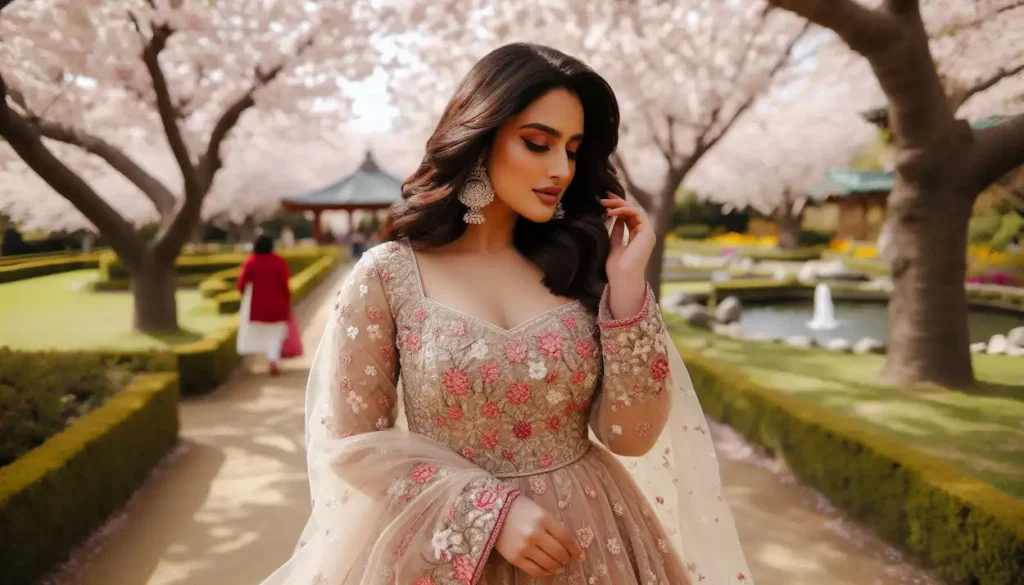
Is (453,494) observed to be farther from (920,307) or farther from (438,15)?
(438,15)

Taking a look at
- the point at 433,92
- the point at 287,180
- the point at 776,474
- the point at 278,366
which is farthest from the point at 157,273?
the point at 287,180

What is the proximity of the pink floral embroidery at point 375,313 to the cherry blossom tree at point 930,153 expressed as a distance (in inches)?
144

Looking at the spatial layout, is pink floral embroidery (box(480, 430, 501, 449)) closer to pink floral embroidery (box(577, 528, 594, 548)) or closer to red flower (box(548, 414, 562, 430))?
red flower (box(548, 414, 562, 430))

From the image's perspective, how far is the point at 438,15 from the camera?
7633mm

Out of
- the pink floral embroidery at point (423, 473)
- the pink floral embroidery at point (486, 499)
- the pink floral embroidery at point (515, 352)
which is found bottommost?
the pink floral embroidery at point (486, 499)

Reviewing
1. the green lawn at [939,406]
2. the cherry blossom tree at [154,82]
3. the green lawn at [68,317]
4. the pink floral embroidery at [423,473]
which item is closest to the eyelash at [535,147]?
the pink floral embroidery at [423,473]

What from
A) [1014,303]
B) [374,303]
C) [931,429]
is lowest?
[931,429]

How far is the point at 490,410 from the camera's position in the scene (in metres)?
1.45

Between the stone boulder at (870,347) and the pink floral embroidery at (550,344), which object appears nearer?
the pink floral embroidery at (550,344)

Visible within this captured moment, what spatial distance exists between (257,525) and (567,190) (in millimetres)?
2954

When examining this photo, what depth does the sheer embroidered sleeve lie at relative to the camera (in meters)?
1.44

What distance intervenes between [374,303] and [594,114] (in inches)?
25.8

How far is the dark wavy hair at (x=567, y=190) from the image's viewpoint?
57.6 inches

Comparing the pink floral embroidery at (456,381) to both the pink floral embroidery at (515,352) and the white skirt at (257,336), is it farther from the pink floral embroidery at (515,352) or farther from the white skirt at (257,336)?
the white skirt at (257,336)
